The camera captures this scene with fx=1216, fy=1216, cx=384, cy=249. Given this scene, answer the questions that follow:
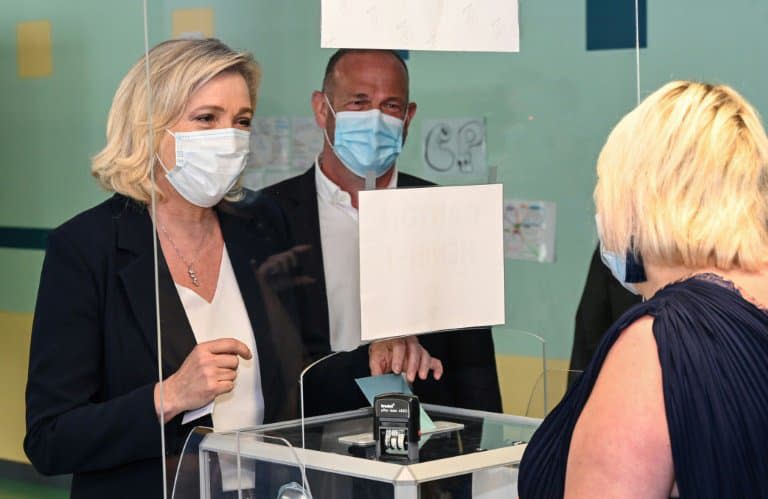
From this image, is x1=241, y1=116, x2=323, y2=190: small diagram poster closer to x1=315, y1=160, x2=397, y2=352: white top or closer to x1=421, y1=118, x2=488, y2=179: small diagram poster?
x1=315, y1=160, x2=397, y2=352: white top

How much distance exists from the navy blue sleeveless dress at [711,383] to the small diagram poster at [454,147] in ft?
2.42

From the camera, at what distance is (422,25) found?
2.29 metres

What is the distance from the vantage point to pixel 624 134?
179 cm

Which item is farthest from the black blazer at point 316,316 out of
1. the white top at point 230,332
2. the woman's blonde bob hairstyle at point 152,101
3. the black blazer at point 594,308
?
the black blazer at point 594,308

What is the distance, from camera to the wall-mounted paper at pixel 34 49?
7.04ft

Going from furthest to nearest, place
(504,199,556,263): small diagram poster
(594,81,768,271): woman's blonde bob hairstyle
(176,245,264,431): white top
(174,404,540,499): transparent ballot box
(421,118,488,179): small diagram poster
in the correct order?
(504,199,556,263): small diagram poster
(421,118,488,179): small diagram poster
(176,245,264,431): white top
(174,404,540,499): transparent ballot box
(594,81,768,271): woman's blonde bob hairstyle

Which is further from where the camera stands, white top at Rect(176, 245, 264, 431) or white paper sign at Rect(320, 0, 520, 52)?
white paper sign at Rect(320, 0, 520, 52)

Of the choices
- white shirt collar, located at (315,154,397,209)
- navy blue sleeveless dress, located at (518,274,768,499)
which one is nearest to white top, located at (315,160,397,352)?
white shirt collar, located at (315,154,397,209)

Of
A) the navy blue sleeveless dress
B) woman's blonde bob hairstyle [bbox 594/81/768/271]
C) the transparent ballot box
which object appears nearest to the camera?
the navy blue sleeveless dress

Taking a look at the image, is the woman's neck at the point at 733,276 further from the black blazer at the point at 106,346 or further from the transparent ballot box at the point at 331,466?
the black blazer at the point at 106,346

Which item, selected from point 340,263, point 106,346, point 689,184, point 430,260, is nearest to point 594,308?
point 430,260

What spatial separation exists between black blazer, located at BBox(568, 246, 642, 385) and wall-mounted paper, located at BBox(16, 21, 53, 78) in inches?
48.0

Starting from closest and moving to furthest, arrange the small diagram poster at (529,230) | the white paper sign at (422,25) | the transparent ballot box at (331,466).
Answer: the transparent ballot box at (331,466) → the white paper sign at (422,25) → the small diagram poster at (529,230)

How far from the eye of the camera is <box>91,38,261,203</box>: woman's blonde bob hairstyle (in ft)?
6.61
